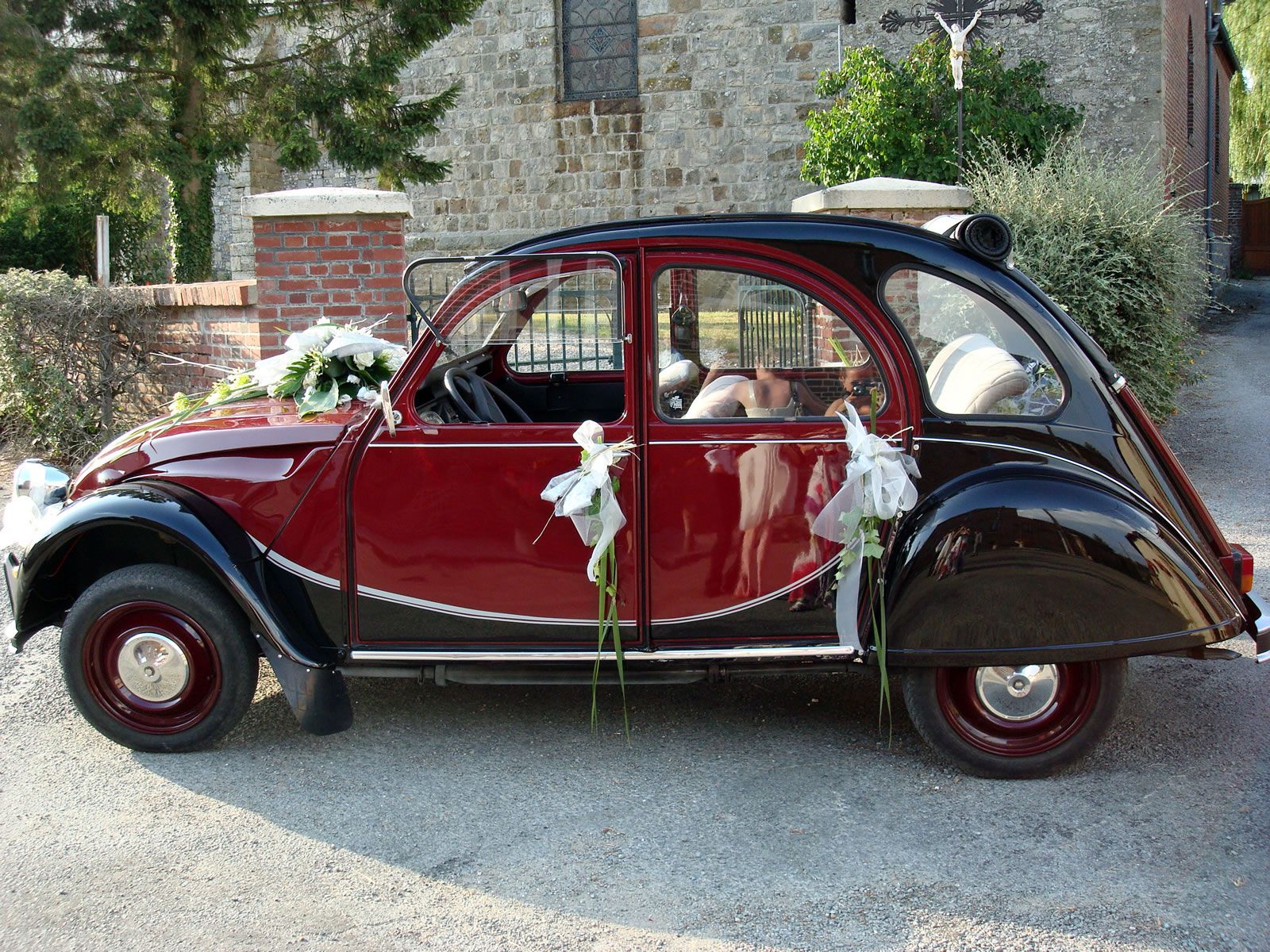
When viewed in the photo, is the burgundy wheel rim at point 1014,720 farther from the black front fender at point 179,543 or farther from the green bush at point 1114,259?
the green bush at point 1114,259

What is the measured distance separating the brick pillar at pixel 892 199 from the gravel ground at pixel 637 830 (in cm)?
410

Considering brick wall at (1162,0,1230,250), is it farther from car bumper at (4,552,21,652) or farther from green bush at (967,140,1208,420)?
car bumper at (4,552,21,652)

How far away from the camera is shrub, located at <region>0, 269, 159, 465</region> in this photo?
938 cm

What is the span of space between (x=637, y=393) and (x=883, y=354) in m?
0.83

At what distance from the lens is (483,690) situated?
4.78 meters

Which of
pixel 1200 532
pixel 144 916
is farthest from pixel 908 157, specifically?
pixel 144 916

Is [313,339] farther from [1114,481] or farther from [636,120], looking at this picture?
[636,120]

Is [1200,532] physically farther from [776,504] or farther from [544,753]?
[544,753]

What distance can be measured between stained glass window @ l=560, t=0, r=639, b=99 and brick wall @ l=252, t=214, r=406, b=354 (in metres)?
12.2

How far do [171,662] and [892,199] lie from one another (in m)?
5.76

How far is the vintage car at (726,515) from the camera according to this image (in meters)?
3.70

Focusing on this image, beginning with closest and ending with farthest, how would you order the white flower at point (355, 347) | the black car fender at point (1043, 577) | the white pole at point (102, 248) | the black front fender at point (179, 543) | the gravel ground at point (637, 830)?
the gravel ground at point (637, 830), the black car fender at point (1043, 577), the black front fender at point (179, 543), the white flower at point (355, 347), the white pole at point (102, 248)

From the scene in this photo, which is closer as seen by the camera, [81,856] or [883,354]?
[81,856]

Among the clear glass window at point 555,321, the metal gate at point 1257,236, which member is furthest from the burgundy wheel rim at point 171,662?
the metal gate at point 1257,236
